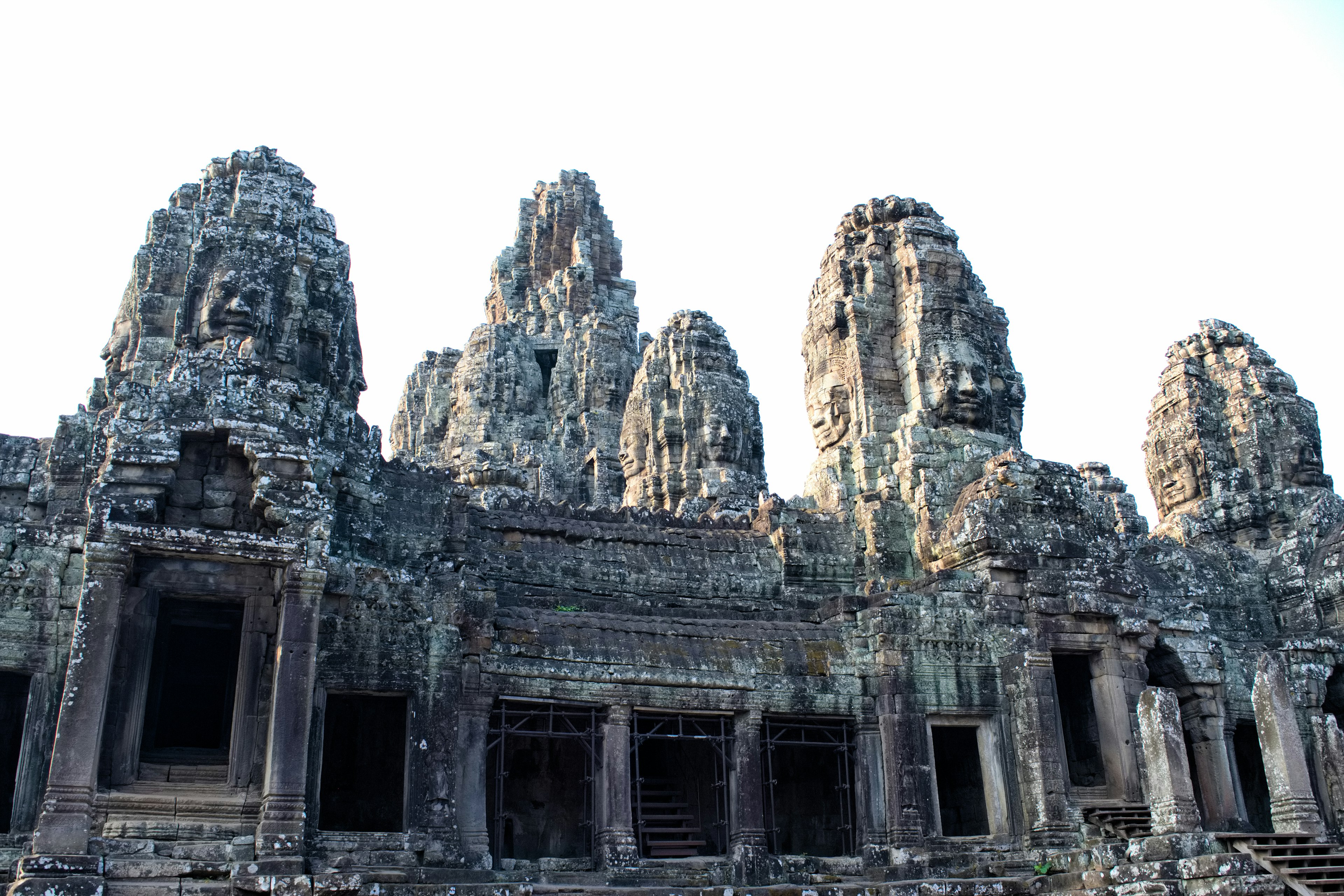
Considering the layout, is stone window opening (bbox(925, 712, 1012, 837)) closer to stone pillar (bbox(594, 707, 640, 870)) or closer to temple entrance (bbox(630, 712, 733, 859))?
temple entrance (bbox(630, 712, 733, 859))

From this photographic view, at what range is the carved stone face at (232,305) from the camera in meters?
19.3

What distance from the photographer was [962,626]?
2078 cm

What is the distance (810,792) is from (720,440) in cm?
1213

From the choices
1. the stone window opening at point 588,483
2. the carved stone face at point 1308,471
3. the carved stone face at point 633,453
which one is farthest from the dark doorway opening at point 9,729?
the carved stone face at point 1308,471

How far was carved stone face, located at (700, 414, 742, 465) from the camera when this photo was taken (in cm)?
3247

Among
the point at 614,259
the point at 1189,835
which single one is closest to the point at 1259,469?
the point at 1189,835

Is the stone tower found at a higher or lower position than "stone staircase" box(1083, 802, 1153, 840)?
higher

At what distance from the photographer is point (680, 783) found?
2128 cm

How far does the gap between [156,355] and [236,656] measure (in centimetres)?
506

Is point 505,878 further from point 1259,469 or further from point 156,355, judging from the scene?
point 1259,469

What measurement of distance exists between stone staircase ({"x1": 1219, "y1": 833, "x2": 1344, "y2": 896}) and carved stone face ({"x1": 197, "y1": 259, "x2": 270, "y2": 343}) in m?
15.6

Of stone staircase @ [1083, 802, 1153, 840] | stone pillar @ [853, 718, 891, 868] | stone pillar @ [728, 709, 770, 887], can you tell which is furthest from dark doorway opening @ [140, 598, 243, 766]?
stone staircase @ [1083, 802, 1153, 840]

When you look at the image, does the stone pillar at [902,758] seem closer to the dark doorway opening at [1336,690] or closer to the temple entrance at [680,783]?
the temple entrance at [680,783]

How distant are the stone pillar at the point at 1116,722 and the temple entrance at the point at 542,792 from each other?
8332 mm
